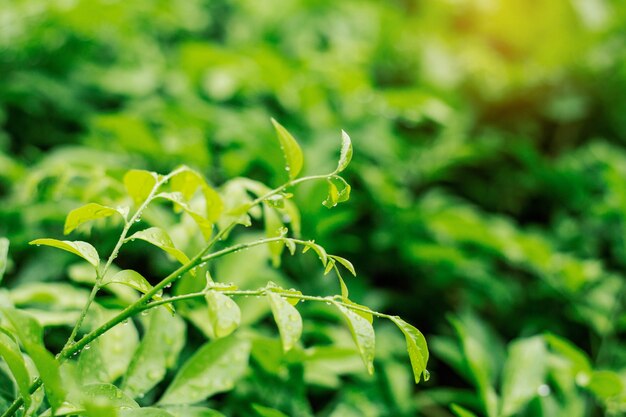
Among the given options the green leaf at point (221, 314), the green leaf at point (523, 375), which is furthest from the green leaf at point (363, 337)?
the green leaf at point (523, 375)

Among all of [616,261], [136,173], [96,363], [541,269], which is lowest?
[616,261]

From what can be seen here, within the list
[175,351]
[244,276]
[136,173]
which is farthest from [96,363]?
[244,276]

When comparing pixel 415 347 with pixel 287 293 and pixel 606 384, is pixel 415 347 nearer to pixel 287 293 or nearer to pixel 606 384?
pixel 287 293

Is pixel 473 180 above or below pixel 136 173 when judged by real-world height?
below

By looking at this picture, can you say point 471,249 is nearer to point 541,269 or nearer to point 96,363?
point 541,269

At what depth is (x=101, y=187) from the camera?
Answer: 104cm

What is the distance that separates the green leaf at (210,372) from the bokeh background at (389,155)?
0.50 feet

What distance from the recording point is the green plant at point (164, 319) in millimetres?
559

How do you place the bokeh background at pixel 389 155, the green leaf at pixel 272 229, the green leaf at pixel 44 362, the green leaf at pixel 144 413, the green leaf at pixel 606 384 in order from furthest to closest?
the bokeh background at pixel 389 155 → the green leaf at pixel 606 384 → the green leaf at pixel 272 229 → the green leaf at pixel 144 413 → the green leaf at pixel 44 362

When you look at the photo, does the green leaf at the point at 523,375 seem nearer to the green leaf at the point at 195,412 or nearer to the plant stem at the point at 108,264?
the green leaf at the point at 195,412

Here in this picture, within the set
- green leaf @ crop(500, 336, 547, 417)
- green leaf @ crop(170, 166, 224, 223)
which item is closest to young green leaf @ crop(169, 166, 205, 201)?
green leaf @ crop(170, 166, 224, 223)

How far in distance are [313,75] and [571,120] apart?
112 cm

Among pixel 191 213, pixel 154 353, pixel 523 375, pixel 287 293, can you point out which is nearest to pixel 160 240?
pixel 191 213

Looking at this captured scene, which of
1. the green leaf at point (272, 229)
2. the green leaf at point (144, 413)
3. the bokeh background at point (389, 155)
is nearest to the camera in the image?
the green leaf at point (144, 413)
